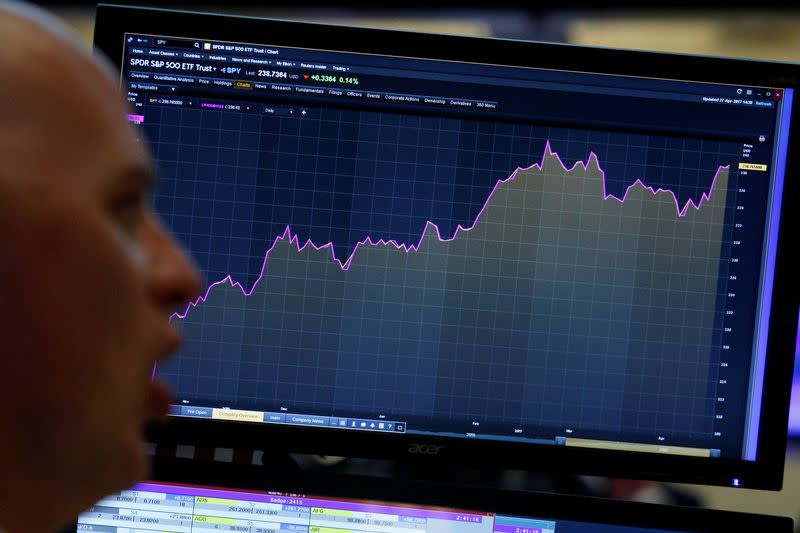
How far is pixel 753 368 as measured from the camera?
2.94 feet

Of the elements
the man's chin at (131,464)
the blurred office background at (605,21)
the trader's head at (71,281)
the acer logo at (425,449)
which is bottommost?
the acer logo at (425,449)

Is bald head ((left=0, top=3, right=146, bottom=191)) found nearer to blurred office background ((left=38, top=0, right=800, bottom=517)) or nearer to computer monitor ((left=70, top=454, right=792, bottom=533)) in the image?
computer monitor ((left=70, top=454, right=792, bottom=533))

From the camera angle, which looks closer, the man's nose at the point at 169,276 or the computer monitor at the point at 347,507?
the man's nose at the point at 169,276

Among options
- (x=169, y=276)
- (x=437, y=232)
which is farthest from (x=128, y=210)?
(x=437, y=232)

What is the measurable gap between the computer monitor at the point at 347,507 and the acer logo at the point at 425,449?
0.10 ft

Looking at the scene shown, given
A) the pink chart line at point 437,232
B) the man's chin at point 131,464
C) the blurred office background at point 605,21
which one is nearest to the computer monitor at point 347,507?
the pink chart line at point 437,232

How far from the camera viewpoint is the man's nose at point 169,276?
40cm

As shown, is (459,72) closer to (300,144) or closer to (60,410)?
(300,144)

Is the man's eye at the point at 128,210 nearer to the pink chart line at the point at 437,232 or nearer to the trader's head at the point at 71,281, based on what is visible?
the trader's head at the point at 71,281

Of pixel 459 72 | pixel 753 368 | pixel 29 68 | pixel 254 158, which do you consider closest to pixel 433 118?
pixel 459 72

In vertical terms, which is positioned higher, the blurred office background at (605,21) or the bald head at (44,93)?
the blurred office background at (605,21)

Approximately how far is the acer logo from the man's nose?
510 millimetres

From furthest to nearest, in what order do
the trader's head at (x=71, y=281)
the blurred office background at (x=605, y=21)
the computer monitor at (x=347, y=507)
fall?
the blurred office background at (x=605, y=21)
the computer monitor at (x=347, y=507)
the trader's head at (x=71, y=281)

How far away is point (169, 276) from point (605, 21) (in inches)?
59.5
